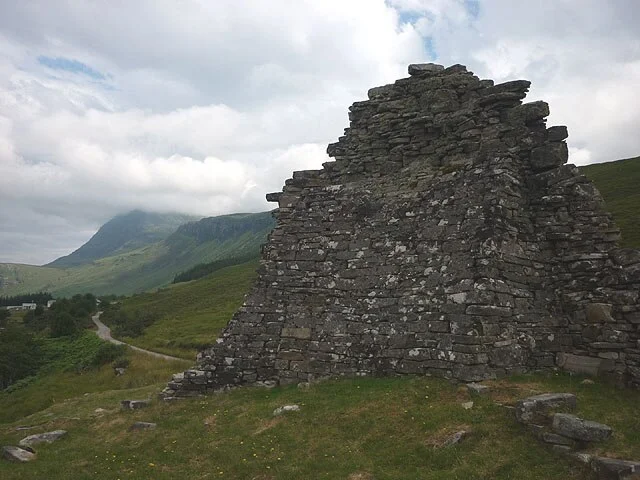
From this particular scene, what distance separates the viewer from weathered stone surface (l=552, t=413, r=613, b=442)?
330 inches

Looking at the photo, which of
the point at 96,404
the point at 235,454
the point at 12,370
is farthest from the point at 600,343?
the point at 12,370

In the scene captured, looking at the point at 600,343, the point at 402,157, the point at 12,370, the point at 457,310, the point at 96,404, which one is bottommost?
the point at 12,370

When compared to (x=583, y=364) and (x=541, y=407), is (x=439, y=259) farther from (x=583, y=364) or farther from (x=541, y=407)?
(x=541, y=407)

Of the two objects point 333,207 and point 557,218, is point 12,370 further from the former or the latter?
point 557,218

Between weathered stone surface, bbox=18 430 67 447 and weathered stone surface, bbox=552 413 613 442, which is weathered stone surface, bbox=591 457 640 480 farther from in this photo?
weathered stone surface, bbox=18 430 67 447

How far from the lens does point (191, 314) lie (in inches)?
4026

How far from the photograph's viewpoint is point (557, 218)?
14352 millimetres

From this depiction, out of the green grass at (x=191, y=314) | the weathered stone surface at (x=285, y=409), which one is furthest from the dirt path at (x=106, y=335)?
the weathered stone surface at (x=285, y=409)

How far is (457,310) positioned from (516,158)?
5453 millimetres

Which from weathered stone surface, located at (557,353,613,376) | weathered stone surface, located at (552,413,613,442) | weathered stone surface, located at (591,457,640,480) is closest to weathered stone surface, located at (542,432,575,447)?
weathered stone surface, located at (552,413,613,442)

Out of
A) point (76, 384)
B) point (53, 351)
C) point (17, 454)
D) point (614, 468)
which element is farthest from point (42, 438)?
point (53, 351)

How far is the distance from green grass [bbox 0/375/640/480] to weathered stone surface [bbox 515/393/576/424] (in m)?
0.25

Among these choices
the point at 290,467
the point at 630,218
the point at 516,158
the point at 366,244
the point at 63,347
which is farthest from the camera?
the point at 63,347

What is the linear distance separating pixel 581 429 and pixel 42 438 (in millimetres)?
14990
